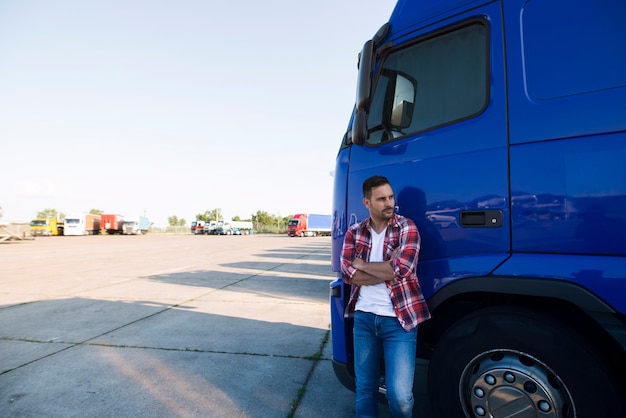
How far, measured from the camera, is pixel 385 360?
1.94m

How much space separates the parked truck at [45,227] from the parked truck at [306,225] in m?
29.7

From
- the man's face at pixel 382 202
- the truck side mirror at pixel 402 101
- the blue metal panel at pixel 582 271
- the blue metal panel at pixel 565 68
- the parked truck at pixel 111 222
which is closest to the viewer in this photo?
the blue metal panel at pixel 582 271

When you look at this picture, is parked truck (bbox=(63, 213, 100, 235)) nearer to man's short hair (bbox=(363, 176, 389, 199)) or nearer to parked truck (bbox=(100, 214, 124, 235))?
parked truck (bbox=(100, 214, 124, 235))

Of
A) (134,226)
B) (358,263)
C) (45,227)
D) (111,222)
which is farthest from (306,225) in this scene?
(358,263)

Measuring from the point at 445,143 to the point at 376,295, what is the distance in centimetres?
92

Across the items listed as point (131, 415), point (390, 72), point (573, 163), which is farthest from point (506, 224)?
point (131, 415)

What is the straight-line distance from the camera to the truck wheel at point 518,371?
1.49 m

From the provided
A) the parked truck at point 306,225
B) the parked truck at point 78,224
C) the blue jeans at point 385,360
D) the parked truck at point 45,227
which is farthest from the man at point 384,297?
the parked truck at point 45,227

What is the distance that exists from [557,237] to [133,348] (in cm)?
404

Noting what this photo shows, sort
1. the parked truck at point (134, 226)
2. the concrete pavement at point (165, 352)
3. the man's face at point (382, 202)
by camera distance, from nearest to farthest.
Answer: the man's face at point (382, 202) → the concrete pavement at point (165, 352) → the parked truck at point (134, 226)

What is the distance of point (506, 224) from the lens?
5.60 ft

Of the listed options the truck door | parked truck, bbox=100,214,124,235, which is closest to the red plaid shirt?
the truck door

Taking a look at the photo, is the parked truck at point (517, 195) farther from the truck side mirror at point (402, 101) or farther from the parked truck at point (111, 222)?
the parked truck at point (111, 222)

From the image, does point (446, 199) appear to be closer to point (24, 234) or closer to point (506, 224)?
point (506, 224)
